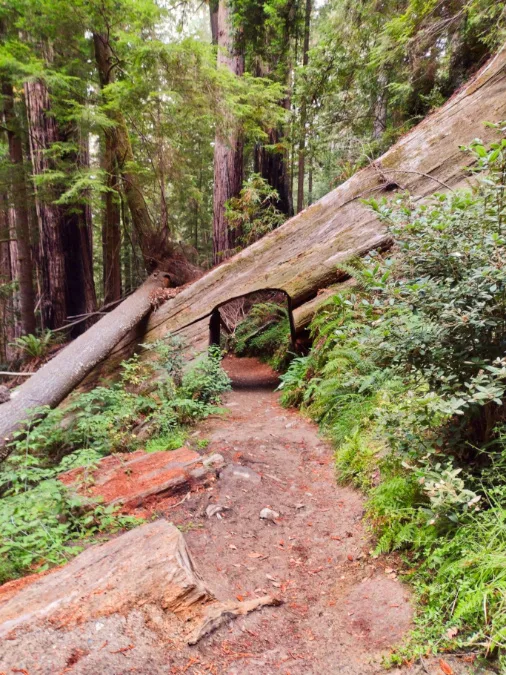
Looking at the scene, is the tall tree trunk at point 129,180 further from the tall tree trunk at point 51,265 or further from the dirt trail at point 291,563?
the dirt trail at point 291,563

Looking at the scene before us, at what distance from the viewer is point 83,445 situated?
595 centimetres

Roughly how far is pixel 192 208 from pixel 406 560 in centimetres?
1757

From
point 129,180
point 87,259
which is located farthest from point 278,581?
point 87,259

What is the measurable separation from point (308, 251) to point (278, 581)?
18.5 feet

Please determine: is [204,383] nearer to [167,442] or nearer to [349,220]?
[167,442]

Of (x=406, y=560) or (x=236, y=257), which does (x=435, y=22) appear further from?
(x=406, y=560)

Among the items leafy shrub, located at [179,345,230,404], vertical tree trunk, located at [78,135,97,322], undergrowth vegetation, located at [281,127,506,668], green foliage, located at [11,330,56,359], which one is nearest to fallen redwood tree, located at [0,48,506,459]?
leafy shrub, located at [179,345,230,404]

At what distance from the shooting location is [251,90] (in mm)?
8688

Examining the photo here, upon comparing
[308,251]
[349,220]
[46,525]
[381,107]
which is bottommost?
[46,525]

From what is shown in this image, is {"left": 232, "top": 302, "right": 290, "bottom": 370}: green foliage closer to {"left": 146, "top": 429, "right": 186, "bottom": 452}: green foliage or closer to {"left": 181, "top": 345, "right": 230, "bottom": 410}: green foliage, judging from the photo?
{"left": 181, "top": 345, "right": 230, "bottom": 410}: green foliage

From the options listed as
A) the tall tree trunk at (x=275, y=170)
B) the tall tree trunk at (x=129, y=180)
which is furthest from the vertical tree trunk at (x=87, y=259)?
the tall tree trunk at (x=275, y=170)

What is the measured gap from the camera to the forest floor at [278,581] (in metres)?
1.91

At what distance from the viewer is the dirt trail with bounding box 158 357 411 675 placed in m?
2.06

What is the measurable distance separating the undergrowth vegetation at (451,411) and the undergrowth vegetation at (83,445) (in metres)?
2.47
